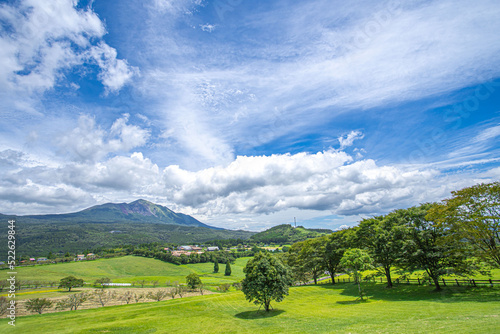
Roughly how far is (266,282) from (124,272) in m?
114

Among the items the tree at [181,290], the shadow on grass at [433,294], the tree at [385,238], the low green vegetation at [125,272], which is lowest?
the low green vegetation at [125,272]

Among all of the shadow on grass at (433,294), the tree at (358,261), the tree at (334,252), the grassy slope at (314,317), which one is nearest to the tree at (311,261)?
the tree at (334,252)

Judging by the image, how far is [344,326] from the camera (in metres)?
20.8

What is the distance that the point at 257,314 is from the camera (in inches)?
1240

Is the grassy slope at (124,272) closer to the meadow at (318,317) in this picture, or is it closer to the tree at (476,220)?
the meadow at (318,317)

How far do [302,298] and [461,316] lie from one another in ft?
90.1

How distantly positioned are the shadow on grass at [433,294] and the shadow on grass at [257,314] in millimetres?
16384

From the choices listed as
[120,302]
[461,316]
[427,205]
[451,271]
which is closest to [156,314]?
[120,302]

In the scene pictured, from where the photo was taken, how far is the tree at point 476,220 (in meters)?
27.5

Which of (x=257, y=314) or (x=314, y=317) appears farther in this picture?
(x=257, y=314)

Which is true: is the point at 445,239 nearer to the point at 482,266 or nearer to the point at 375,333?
the point at 482,266

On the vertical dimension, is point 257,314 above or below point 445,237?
below

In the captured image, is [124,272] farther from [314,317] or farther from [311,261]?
[314,317]

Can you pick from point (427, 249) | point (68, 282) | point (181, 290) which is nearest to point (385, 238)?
point (427, 249)
